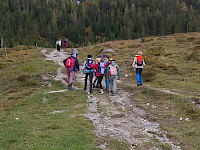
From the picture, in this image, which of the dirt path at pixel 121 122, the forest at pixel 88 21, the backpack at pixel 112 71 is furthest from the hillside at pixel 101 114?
the forest at pixel 88 21

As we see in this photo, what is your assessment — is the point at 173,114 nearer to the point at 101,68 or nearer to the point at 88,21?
the point at 101,68

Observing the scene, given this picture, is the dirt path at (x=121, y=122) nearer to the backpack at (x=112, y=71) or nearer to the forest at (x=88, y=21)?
the backpack at (x=112, y=71)

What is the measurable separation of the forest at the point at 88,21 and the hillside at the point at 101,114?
8643 centimetres

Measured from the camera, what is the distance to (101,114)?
11.8 m

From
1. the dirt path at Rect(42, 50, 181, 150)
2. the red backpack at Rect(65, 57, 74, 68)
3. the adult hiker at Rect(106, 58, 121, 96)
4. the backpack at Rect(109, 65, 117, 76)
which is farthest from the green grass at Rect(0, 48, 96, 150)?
the backpack at Rect(109, 65, 117, 76)

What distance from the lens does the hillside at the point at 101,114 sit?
8492 millimetres

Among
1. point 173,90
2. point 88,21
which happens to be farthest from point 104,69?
point 88,21

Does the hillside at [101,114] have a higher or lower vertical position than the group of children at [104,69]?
lower

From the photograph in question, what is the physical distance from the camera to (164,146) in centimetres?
841

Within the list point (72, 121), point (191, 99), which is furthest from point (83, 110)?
point (191, 99)

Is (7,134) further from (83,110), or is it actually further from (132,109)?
(132,109)

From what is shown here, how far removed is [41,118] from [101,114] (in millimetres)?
2878

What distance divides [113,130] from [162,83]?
10.2m

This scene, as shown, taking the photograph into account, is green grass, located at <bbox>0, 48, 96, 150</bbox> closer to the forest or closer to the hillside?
the hillside
